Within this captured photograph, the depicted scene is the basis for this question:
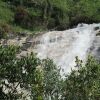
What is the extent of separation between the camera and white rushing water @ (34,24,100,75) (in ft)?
251

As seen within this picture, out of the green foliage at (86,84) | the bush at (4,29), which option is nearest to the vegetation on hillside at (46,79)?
the green foliage at (86,84)

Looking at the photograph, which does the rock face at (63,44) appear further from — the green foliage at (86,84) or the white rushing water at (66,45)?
the green foliage at (86,84)

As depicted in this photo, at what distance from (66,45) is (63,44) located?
22.3 inches

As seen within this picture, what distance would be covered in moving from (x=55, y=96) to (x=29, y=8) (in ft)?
192

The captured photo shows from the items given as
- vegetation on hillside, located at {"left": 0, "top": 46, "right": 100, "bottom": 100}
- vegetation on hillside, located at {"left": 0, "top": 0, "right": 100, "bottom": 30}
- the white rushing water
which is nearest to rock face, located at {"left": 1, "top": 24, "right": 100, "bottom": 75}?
the white rushing water

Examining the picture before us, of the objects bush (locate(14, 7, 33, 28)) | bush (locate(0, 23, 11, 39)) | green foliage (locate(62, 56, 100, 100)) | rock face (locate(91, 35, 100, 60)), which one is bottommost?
green foliage (locate(62, 56, 100, 100))

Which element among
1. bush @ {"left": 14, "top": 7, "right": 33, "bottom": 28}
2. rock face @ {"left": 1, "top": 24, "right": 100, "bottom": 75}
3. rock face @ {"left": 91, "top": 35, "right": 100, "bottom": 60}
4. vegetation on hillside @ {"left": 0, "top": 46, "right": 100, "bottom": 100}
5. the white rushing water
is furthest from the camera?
bush @ {"left": 14, "top": 7, "right": 33, "bottom": 28}

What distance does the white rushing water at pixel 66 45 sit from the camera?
251 ft

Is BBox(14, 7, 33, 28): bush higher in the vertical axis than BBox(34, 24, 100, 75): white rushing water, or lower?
higher

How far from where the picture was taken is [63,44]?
80.4 metres

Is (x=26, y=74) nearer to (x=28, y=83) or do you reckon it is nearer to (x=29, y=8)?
(x=28, y=83)

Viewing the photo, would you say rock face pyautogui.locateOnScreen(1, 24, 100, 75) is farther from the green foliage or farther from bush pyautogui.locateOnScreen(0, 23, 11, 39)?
the green foliage

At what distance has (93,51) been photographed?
77250 mm

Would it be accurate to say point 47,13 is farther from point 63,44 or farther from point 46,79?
point 46,79
